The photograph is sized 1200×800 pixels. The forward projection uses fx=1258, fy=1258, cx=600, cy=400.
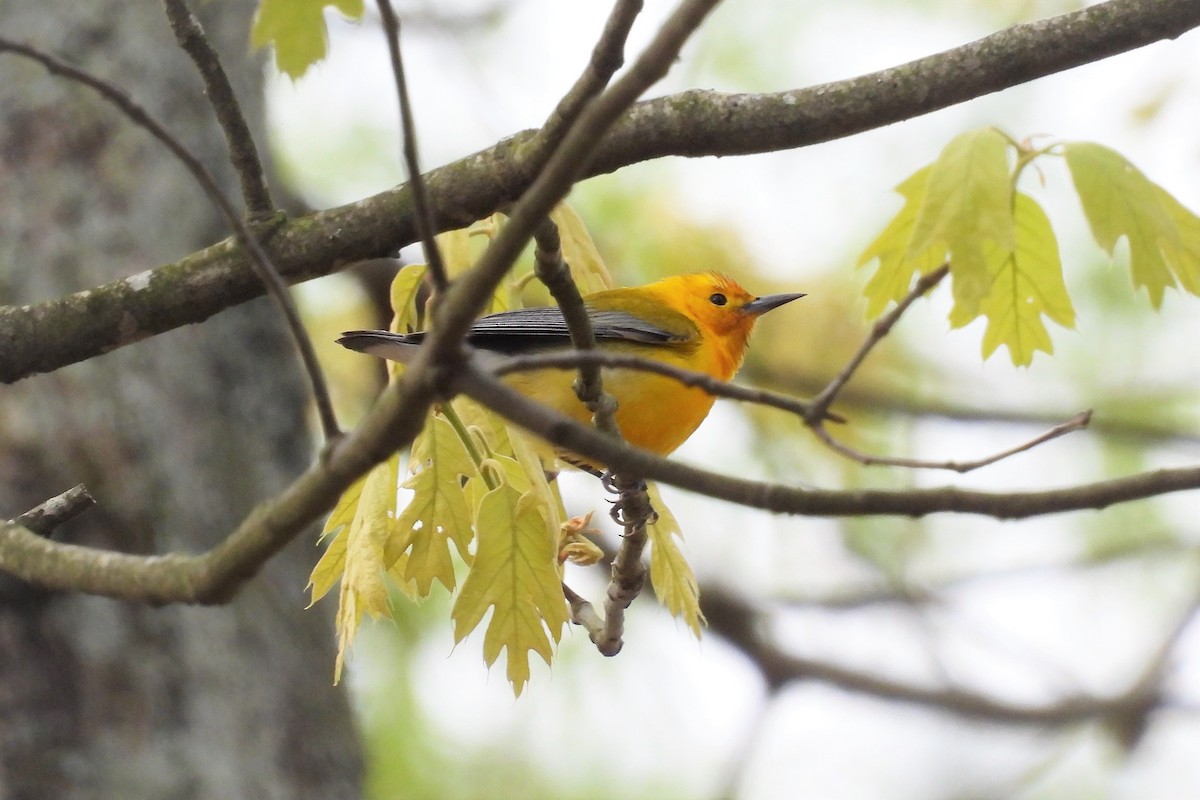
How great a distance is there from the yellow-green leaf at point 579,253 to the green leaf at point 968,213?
41.1 inches

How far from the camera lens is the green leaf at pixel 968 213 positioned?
246 centimetres

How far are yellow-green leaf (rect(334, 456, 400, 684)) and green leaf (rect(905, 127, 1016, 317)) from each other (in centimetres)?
123

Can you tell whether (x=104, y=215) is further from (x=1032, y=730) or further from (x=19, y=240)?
(x=1032, y=730)

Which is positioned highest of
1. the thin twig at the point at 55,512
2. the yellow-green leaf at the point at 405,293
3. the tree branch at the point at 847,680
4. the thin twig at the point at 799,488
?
the yellow-green leaf at the point at 405,293

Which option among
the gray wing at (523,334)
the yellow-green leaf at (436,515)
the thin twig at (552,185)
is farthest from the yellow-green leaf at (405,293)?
the thin twig at (552,185)

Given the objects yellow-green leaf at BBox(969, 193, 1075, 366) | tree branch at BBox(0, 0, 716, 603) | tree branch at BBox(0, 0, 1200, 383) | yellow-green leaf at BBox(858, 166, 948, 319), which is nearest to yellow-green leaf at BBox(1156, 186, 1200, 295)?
yellow-green leaf at BBox(969, 193, 1075, 366)

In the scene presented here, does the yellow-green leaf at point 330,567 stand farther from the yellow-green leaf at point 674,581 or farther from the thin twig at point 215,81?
the thin twig at point 215,81

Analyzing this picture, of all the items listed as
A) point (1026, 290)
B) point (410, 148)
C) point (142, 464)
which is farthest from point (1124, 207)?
point (142, 464)

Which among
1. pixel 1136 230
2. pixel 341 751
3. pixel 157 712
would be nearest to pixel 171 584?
pixel 1136 230

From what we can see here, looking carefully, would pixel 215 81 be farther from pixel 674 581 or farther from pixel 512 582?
pixel 674 581

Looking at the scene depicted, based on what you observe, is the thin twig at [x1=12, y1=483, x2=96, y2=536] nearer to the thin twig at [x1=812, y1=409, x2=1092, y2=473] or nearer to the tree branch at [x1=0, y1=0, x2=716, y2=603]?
the tree branch at [x1=0, y1=0, x2=716, y2=603]

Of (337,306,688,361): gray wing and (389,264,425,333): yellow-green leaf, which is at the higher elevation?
(389,264,425,333): yellow-green leaf

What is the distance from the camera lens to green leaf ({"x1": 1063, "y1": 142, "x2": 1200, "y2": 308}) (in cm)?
265

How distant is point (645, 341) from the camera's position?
4.48 m
